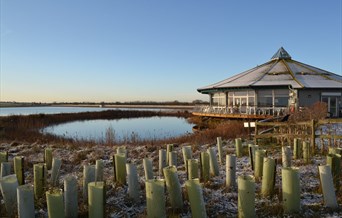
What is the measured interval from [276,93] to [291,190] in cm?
2440

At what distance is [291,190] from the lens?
453cm

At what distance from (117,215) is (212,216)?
1528mm

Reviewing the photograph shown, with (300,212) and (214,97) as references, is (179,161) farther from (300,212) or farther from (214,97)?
(214,97)

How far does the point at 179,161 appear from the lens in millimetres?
9320

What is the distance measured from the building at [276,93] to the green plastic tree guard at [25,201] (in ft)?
71.0

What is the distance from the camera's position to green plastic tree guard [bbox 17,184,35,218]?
4188mm

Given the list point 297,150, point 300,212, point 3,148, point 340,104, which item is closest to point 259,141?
point 297,150

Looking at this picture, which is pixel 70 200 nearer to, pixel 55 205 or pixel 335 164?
pixel 55 205

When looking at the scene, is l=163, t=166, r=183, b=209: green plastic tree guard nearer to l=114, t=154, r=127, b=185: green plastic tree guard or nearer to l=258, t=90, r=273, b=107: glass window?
l=114, t=154, r=127, b=185: green plastic tree guard

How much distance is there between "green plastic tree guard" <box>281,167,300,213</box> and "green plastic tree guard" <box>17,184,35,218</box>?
12.6 ft

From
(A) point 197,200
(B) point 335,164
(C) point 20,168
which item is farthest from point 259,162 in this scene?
(C) point 20,168

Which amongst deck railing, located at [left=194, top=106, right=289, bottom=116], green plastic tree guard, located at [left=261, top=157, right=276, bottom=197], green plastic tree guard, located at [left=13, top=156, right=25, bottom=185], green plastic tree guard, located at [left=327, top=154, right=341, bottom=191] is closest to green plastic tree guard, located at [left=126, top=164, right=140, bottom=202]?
green plastic tree guard, located at [left=261, top=157, right=276, bottom=197]

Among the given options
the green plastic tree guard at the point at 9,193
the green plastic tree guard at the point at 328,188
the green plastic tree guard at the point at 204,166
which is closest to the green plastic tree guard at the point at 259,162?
the green plastic tree guard at the point at 204,166

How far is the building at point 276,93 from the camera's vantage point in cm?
2564
